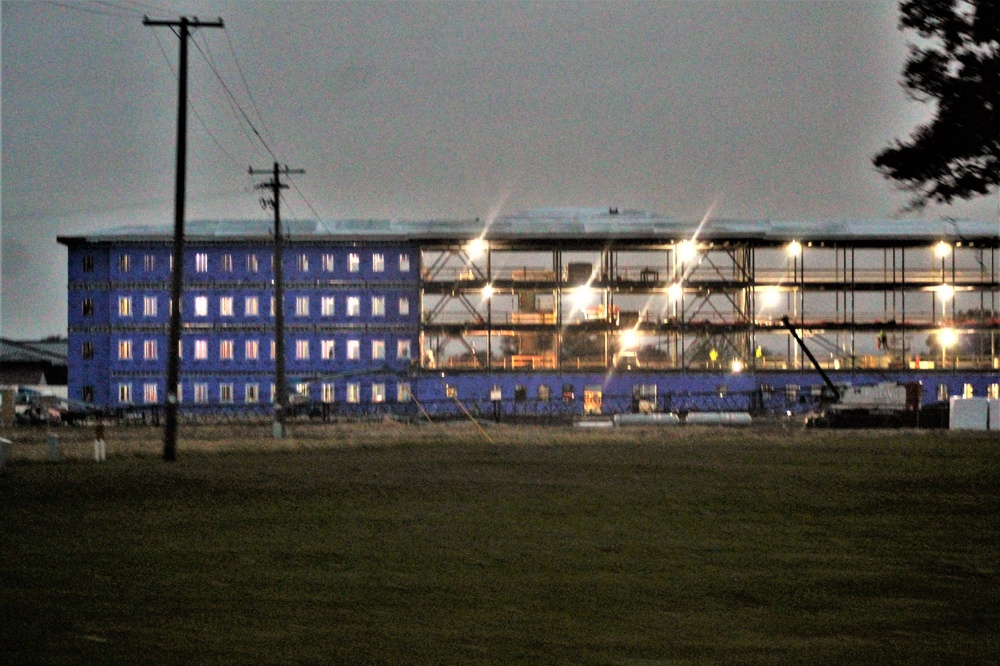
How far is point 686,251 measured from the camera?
210 feet

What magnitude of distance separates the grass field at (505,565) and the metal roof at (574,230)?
1670 inches

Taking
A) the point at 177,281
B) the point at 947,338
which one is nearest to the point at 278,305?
the point at 177,281

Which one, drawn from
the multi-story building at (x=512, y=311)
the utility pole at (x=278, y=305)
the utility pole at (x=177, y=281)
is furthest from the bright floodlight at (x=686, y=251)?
the utility pole at (x=177, y=281)

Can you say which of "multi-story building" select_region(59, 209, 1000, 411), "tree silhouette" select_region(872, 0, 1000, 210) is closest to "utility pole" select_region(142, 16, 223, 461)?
"tree silhouette" select_region(872, 0, 1000, 210)

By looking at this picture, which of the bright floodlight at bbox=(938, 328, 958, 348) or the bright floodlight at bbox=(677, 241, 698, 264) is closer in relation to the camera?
the bright floodlight at bbox=(677, 241, 698, 264)

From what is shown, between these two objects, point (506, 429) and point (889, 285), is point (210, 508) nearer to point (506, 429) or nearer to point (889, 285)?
point (506, 429)

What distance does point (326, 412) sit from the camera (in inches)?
2141

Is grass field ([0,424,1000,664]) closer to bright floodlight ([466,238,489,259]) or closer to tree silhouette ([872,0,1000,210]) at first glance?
tree silhouette ([872,0,1000,210])

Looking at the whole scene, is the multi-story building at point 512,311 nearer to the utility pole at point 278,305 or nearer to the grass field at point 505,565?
the utility pole at point 278,305

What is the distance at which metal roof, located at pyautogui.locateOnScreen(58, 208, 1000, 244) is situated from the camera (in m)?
62.9

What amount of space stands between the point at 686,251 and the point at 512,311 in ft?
34.1

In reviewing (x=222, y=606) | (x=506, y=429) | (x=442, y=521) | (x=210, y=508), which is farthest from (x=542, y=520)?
(x=506, y=429)

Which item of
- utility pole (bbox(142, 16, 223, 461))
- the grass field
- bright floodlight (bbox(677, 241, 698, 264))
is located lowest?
the grass field

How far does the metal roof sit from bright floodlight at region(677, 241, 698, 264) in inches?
20.2
